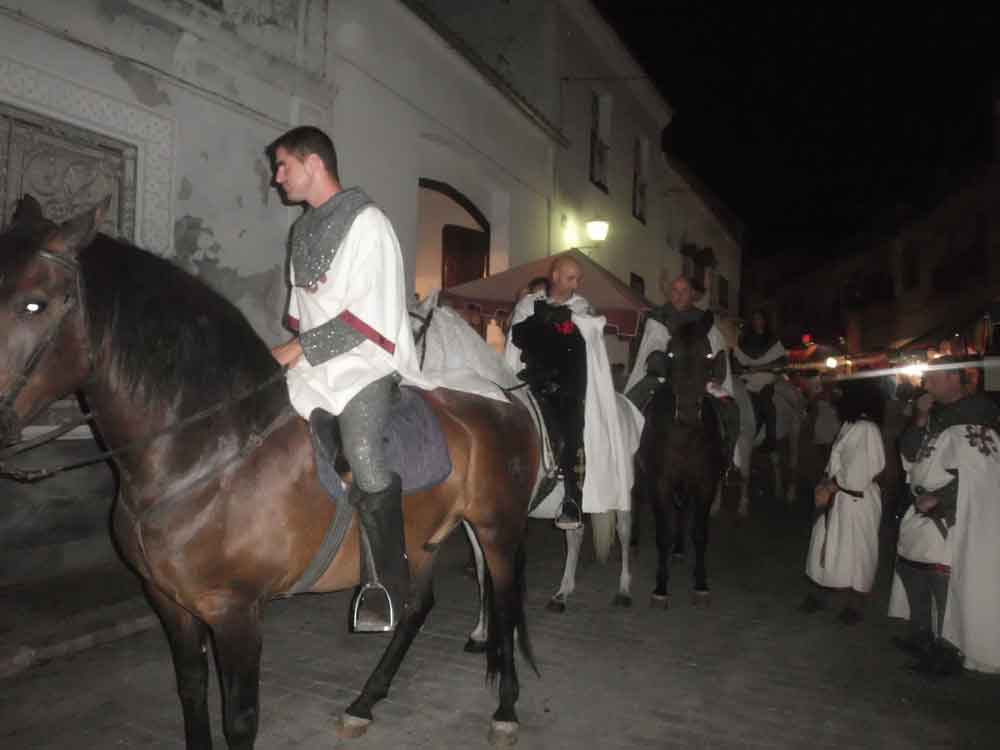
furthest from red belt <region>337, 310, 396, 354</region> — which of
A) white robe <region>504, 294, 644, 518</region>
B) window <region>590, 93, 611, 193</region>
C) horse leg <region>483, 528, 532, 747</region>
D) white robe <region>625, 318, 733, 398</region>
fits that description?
window <region>590, 93, 611, 193</region>

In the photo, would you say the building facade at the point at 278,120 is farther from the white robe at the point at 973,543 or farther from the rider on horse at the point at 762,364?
the white robe at the point at 973,543

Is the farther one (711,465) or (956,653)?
(711,465)

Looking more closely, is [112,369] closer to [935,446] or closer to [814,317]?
[935,446]

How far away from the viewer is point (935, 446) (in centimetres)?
484

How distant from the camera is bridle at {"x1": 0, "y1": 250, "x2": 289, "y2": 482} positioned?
2420 mm

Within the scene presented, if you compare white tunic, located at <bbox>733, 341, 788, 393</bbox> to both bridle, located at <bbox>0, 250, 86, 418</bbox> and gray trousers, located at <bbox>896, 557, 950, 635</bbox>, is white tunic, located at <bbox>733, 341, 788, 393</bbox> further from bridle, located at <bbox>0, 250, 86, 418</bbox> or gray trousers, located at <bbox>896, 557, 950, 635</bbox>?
bridle, located at <bbox>0, 250, 86, 418</bbox>

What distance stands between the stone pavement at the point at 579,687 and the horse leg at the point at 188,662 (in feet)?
2.38

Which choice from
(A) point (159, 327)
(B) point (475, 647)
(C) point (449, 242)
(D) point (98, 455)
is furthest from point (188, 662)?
(C) point (449, 242)

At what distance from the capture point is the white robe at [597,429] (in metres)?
5.74

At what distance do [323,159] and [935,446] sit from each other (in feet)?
14.1

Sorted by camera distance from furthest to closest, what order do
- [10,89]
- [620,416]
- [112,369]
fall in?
1. [620,416]
2. [10,89]
3. [112,369]

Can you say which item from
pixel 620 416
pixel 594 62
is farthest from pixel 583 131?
pixel 620 416

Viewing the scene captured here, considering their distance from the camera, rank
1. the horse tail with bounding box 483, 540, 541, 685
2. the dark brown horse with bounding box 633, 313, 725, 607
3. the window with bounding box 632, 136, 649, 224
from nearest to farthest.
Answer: the horse tail with bounding box 483, 540, 541, 685 → the dark brown horse with bounding box 633, 313, 725, 607 → the window with bounding box 632, 136, 649, 224

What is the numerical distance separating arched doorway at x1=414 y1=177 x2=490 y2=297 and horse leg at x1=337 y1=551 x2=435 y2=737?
8506mm
